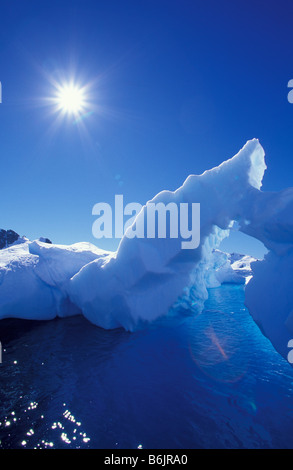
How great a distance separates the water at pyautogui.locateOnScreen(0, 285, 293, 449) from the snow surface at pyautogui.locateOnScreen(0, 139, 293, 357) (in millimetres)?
1409

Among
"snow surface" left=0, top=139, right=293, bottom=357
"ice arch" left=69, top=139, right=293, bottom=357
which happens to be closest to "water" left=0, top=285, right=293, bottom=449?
"snow surface" left=0, top=139, right=293, bottom=357

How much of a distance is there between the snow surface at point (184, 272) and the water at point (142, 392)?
1409 millimetres

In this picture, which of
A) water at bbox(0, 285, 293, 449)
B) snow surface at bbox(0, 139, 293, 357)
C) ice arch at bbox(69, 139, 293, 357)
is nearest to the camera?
water at bbox(0, 285, 293, 449)

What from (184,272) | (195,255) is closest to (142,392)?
(184,272)

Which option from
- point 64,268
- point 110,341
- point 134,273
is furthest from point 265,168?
point 64,268

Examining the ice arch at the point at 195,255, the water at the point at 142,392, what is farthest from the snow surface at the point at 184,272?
the water at the point at 142,392

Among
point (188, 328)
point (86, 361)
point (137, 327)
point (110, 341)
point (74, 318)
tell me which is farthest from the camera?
point (74, 318)

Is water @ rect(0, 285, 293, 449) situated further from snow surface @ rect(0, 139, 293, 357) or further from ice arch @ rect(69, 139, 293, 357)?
ice arch @ rect(69, 139, 293, 357)

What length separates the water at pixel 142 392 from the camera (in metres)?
3.93

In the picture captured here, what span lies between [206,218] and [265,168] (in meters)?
3.81

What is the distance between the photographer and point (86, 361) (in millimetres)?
6551

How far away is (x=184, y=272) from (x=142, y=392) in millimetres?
4523

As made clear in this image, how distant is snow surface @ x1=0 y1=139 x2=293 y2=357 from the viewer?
6.17 meters
